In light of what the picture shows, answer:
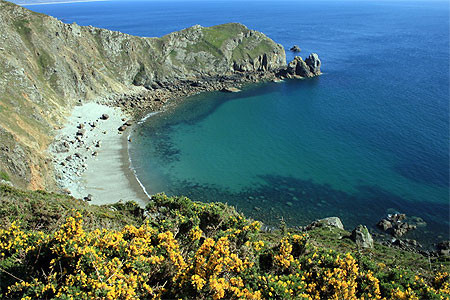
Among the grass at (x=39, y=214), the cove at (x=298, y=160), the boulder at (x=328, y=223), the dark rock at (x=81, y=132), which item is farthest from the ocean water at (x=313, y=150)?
the grass at (x=39, y=214)

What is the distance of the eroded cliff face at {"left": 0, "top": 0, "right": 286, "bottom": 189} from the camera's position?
196 ft

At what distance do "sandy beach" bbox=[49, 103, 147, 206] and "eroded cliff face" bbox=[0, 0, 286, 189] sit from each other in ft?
9.37

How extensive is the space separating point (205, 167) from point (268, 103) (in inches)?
1783

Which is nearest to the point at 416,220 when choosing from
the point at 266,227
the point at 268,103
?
the point at 266,227

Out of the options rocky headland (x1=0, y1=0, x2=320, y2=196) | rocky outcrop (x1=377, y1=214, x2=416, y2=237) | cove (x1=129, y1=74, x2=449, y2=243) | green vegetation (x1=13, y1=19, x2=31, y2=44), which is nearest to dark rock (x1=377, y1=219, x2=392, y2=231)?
rocky outcrop (x1=377, y1=214, x2=416, y2=237)

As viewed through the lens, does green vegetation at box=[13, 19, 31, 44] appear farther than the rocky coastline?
Yes

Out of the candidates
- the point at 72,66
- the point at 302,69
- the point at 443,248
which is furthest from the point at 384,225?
the point at 302,69

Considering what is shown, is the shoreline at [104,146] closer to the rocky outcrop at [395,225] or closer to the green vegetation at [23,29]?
the green vegetation at [23,29]

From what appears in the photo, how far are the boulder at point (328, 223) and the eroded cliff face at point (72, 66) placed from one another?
44.1 meters

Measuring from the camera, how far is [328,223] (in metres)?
47.4

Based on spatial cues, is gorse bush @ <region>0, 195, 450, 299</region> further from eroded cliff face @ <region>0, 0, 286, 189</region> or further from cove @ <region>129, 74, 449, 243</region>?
eroded cliff face @ <region>0, 0, 286, 189</region>

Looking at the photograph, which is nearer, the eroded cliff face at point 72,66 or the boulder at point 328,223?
the boulder at point 328,223

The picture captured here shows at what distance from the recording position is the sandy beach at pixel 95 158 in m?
54.9

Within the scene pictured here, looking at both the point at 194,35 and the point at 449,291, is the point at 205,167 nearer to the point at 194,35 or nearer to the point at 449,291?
the point at 449,291
